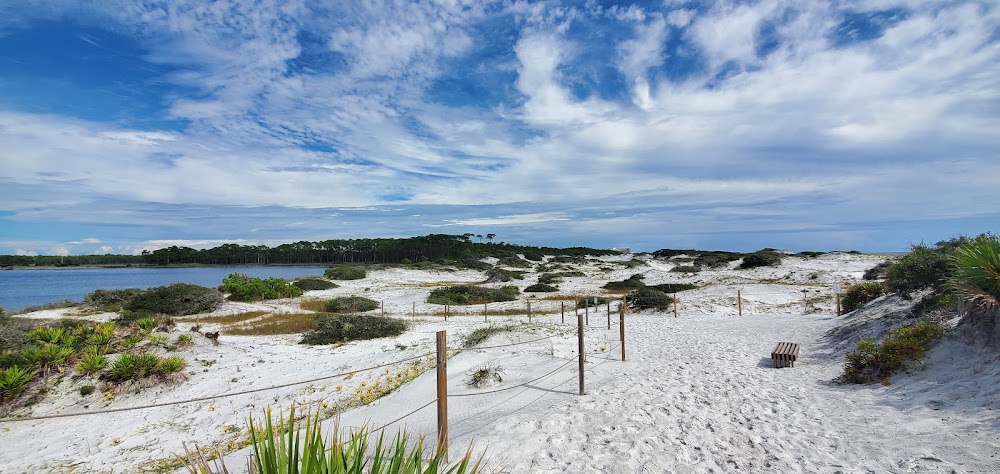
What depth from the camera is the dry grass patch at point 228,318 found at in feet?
67.7

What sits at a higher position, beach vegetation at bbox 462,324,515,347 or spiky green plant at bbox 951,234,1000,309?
spiky green plant at bbox 951,234,1000,309

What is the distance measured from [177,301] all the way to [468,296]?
14.4 meters

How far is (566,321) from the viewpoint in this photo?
18406 mm

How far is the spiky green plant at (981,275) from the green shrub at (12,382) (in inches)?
688

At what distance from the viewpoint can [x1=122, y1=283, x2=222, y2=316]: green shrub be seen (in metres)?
22.6

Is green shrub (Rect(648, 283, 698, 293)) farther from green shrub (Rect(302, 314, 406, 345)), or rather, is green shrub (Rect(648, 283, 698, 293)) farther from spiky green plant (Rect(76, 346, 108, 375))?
spiky green plant (Rect(76, 346, 108, 375))

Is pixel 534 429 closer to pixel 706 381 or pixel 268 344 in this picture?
pixel 706 381

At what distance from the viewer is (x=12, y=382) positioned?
9742 mm

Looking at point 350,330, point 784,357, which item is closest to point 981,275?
point 784,357

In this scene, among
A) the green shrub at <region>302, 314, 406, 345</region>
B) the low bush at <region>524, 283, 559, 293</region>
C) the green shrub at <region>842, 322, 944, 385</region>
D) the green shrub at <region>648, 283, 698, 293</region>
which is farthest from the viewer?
the low bush at <region>524, 283, 559, 293</region>

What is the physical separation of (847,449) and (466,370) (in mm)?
7171

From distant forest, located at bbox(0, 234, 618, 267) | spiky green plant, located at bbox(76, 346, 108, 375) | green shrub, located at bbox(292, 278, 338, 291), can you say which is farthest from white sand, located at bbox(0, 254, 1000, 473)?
distant forest, located at bbox(0, 234, 618, 267)

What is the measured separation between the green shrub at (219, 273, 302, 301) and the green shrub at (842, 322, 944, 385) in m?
28.6

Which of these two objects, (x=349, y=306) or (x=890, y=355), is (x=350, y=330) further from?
(x=890, y=355)
